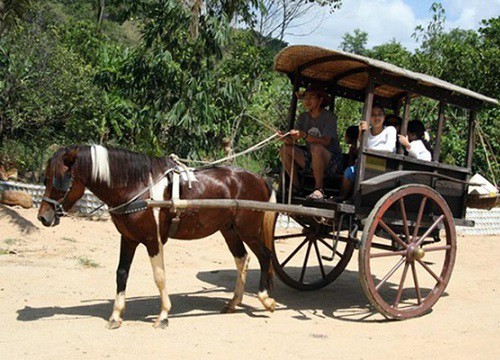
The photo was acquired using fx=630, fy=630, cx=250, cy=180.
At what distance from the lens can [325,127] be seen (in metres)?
7.20

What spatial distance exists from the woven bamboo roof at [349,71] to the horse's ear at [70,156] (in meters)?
2.52

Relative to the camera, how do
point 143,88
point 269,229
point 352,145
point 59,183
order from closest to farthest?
point 59,183 < point 269,229 < point 352,145 < point 143,88

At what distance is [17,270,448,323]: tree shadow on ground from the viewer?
641 cm

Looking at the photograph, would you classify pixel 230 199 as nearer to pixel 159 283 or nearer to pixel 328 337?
pixel 159 283

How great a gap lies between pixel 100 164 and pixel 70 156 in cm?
28

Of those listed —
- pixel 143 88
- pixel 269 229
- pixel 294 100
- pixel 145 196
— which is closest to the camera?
pixel 145 196

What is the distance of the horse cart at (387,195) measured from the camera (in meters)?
6.40

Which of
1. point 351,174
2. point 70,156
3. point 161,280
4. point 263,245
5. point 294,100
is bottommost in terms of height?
point 161,280

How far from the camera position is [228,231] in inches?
273

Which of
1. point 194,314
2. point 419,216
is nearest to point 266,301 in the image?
point 194,314

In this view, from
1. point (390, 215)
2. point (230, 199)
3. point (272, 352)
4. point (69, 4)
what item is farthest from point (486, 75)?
point (69, 4)

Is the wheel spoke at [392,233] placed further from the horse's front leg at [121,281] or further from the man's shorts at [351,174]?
the horse's front leg at [121,281]

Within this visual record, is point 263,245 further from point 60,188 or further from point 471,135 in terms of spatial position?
point 471,135

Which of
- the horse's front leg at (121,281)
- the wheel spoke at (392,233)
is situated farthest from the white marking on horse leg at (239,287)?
the wheel spoke at (392,233)
